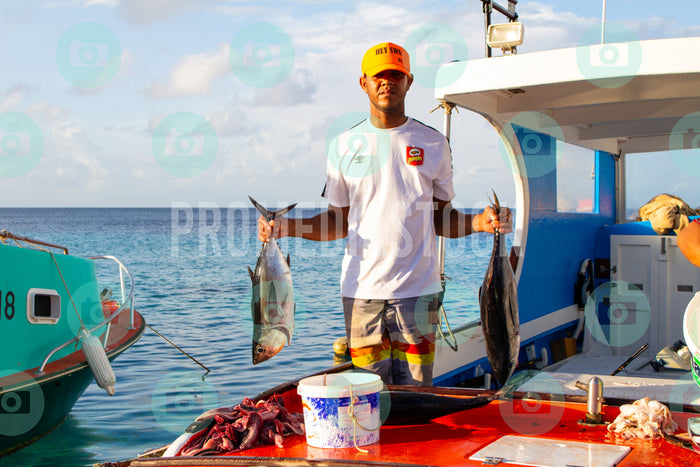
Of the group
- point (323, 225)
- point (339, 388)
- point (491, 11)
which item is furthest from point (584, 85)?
point (339, 388)

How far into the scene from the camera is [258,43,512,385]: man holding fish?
349cm

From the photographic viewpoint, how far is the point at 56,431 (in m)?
8.30

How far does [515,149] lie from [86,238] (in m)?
64.4

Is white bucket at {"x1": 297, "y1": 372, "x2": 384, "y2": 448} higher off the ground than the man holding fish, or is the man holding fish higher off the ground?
the man holding fish

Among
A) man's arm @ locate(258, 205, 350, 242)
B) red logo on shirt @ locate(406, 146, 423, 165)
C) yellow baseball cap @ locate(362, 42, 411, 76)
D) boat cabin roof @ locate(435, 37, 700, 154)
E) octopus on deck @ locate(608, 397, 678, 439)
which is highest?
boat cabin roof @ locate(435, 37, 700, 154)

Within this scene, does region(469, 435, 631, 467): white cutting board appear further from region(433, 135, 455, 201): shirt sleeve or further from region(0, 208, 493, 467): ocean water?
region(0, 208, 493, 467): ocean water

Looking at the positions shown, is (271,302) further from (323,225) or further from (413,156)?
(413,156)

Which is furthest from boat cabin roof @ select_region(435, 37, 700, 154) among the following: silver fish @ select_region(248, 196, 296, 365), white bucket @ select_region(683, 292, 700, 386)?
silver fish @ select_region(248, 196, 296, 365)

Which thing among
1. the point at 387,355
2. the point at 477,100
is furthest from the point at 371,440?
the point at 477,100

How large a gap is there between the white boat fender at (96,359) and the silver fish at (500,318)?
537cm

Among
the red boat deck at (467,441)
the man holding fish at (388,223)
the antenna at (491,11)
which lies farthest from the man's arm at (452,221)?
the antenna at (491,11)

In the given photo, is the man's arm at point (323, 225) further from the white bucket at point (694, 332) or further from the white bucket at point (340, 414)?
the white bucket at point (694, 332)

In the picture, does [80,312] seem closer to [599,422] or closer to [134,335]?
[134,335]

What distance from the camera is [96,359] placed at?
757cm
